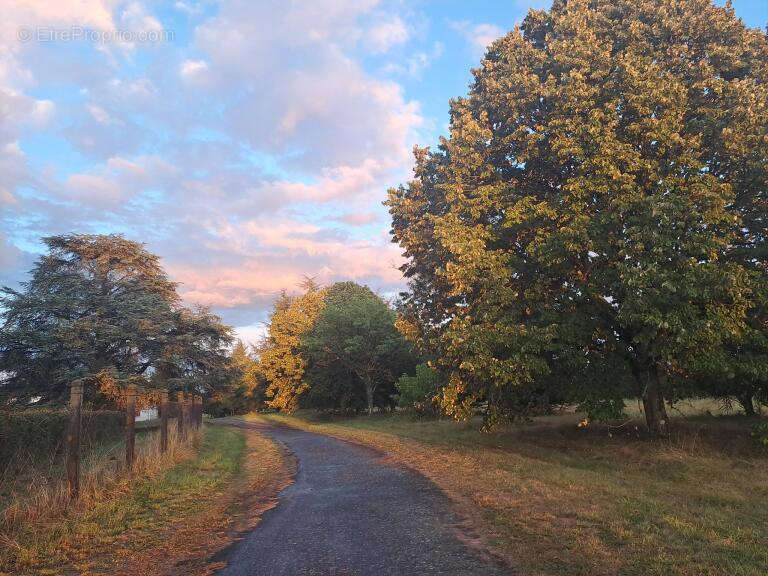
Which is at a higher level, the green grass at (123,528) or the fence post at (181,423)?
the fence post at (181,423)

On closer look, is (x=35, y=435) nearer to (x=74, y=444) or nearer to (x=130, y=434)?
(x=130, y=434)

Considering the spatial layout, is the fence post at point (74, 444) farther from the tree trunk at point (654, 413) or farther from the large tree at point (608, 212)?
the tree trunk at point (654, 413)

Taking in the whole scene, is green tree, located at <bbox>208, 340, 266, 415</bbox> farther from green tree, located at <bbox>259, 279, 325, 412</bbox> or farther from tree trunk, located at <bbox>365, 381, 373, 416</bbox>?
tree trunk, located at <bbox>365, 381, 373, 416</bbox>

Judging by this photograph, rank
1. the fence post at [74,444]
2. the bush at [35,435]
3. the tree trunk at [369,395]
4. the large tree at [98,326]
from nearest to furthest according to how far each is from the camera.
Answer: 1. the fence post at [74,444]
2. the bush at [35,435]
3. the large tree at [98,326]
4. the tree trunk at [369,395]

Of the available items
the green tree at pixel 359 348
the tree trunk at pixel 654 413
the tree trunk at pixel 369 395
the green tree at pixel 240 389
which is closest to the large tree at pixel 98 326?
the green tree at pixel 240 389

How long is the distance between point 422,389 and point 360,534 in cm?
1526

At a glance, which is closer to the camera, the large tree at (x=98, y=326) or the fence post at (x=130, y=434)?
the fence post at (x=130, y=434)

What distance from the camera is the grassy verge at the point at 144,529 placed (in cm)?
576

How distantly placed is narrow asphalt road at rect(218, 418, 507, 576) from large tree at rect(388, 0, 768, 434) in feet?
11.8

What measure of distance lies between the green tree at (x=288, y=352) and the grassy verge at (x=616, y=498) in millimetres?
31224

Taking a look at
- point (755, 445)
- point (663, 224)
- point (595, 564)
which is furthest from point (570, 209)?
point (595, 564)

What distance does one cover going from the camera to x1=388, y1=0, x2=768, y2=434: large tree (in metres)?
10.6

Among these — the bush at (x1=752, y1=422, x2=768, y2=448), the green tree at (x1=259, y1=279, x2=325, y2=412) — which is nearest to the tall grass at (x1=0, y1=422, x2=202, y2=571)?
the bush at (x1=752, y1=422, x2=768, y2=448)

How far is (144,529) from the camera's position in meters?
7.17
